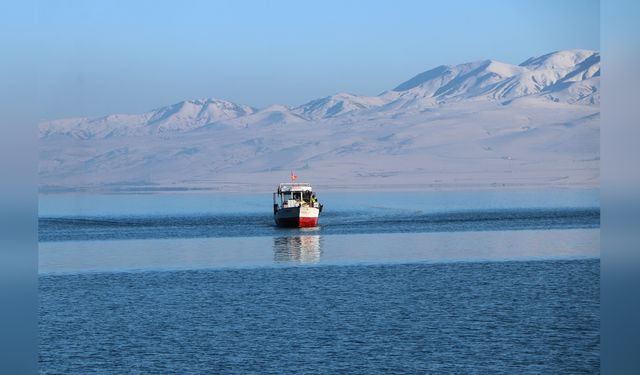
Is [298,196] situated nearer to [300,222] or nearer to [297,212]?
[300,222]

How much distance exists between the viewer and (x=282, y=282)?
50062mm

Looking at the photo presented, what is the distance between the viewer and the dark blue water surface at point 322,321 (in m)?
27.7

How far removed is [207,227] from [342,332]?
6796 centimetres

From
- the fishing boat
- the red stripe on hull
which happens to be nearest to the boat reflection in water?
the fishing boat

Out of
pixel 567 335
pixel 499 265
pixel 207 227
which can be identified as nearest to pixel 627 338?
pixel 567 335

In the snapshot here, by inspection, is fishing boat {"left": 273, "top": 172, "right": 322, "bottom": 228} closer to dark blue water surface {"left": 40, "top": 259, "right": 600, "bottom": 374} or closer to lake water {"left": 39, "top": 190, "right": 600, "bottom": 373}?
lake water {"left": 39, "top": 190, "right": 600, "bottom": 373}

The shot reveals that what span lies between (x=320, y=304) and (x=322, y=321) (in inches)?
198

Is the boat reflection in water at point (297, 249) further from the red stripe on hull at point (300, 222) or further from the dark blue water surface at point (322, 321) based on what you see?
the red stripe on hull at point (300, 222)

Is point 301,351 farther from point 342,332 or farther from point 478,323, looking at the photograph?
point 478,323

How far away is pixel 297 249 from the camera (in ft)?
232

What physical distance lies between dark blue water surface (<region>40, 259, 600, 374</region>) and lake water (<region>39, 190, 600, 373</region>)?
0.22ft

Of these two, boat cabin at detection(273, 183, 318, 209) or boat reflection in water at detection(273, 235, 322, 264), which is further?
boat cabin at detection(273, 183, 318, 209)

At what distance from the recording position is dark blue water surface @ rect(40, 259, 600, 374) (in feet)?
90.9

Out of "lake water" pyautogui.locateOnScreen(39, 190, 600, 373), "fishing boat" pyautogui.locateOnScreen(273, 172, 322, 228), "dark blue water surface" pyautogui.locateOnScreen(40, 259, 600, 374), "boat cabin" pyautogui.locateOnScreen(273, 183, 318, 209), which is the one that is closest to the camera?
"dark blue water surface" pyautogui.locateOnScreen(40, 259, 600, 374)
